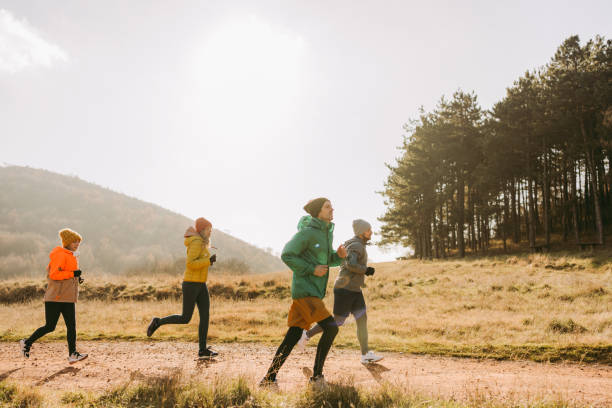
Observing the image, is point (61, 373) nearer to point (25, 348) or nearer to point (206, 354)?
point (25, 348)

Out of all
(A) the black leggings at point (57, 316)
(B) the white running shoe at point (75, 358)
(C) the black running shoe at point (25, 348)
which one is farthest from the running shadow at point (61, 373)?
(C) the black running shoe at point (25, 348)

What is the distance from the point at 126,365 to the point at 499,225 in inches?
1664

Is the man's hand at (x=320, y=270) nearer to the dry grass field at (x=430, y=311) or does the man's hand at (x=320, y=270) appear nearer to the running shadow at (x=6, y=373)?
the dry grass field at (x=430, y=311)

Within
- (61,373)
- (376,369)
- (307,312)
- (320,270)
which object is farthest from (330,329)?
(61,373)

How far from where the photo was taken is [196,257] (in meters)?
6.11

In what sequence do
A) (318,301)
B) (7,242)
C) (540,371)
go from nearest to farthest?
(318,301) → (540,371) → (7,242)

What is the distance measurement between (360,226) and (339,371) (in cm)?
225

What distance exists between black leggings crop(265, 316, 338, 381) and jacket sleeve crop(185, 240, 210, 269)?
7.46ft

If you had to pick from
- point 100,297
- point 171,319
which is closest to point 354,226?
point 171,319

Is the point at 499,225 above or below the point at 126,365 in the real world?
above

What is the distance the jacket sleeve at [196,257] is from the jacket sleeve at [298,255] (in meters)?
2.31

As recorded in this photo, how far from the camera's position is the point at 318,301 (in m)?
4.34

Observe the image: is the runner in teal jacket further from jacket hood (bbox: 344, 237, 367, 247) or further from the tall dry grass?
jacket hood (bbox: 344, 237, 367, 247)

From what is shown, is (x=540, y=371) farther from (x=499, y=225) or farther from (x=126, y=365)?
(x=499, y=225)
